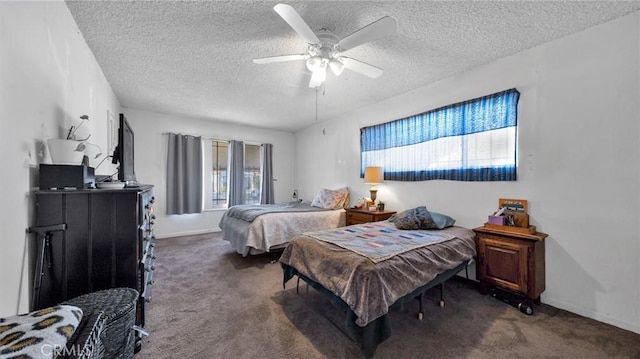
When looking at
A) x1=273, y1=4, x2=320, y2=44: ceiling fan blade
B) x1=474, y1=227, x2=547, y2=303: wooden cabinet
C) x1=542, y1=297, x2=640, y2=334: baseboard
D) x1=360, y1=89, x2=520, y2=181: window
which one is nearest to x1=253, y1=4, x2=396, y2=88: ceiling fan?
x1=273, y1=4, x2=320, y2=44: ceiling fan blade

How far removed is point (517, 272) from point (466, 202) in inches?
35.4

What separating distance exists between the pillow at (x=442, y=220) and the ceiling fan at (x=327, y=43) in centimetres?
181

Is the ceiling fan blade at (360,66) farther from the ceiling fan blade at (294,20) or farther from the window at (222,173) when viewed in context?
the window at (222,173)

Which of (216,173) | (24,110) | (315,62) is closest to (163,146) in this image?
(216,173)

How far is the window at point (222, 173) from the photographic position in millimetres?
5305

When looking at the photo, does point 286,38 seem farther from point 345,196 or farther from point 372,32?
point 345,196

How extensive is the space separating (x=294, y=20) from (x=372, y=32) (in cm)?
57

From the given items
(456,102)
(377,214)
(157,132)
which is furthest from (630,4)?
(157,132)

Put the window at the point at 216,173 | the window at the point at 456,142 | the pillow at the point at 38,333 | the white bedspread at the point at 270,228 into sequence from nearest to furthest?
the pillow at the point at 38,333 < the window at the point at 456,142 < the white bedspread at the point at 270,228 < the window at the point at 216,173

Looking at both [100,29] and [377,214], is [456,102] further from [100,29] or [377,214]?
[100,29]

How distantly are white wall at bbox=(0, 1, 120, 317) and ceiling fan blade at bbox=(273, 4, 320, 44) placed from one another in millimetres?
1305

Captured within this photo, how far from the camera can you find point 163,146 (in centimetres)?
475

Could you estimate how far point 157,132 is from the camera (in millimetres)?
4672

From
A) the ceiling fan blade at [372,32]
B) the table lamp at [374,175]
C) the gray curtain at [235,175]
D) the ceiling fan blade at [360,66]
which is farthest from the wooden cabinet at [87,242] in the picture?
the gray curtain at [235,175]
